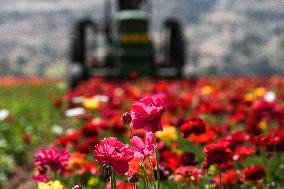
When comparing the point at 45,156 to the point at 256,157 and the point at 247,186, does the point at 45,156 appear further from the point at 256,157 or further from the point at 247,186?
the point at 256,157

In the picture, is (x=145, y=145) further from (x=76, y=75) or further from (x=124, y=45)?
(x=124, y=45)

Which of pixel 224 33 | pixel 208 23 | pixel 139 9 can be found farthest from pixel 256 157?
pixel 208 23

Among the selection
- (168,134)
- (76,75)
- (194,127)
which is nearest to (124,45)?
(76,75)

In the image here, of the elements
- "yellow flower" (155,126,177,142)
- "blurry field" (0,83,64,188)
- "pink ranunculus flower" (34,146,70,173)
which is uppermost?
"pink ranunculus flower" (34,146,70,173)

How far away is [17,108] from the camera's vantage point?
1170 centimetres

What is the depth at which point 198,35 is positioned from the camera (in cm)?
9662

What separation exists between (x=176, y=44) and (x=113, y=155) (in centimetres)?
1264

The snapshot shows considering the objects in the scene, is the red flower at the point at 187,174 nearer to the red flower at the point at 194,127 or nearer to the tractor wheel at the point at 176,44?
the red flower at the point at 194,127

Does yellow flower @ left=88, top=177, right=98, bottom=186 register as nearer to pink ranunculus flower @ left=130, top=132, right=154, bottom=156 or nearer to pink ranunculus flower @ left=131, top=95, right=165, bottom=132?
pink ranunculus flower @ left=130, top=132, right=154, bottom=156

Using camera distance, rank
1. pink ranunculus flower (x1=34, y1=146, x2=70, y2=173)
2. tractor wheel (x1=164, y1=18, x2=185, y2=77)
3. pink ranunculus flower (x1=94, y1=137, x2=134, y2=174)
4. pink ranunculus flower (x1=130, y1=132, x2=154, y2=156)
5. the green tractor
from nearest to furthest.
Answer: pink ranunculus flower (x1=94, y1=137, x2=134, y2=174) < pink ranunculus flower (x1=130, y1=132, x2=154, y2=156) < pink ranunculus flower (x1=34, y1=146, x2=70, y2=173) < the green tractor < tractor wheel (x1=164, y1=18, x2=185, y2=77)

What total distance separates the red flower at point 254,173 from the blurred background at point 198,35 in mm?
54735

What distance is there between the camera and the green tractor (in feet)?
46.0

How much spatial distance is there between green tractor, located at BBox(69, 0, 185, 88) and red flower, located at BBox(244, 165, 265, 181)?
406 inches

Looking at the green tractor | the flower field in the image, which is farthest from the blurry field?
the green tractor
